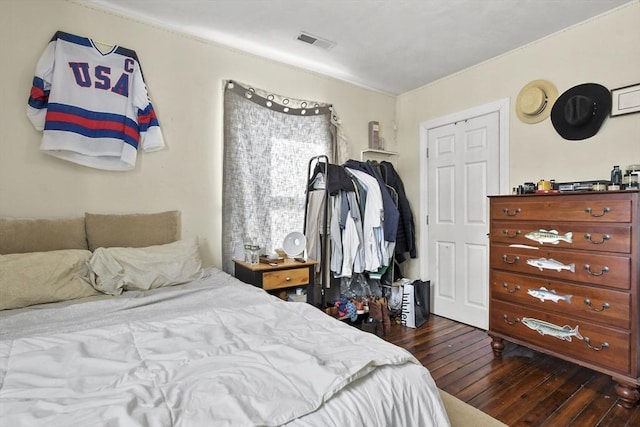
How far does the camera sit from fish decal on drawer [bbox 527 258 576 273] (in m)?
2.02

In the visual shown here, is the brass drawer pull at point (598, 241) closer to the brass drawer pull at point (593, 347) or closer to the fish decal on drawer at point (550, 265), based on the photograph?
the fish decal on drawer at point (550, 265)

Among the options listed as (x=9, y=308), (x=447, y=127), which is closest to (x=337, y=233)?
(x=447, y=127)

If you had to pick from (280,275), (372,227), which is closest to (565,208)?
(372,227)

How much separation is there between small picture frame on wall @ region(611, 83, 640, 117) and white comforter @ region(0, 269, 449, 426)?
236 cm

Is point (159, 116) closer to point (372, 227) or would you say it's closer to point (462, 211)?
point (372, 227)

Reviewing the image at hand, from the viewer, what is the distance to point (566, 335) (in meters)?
2.01

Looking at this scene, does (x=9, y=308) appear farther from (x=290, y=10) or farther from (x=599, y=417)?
(x=599, y=417)

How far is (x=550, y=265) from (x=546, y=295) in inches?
8.0

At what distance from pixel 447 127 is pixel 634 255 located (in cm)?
195

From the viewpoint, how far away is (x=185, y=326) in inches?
46.4

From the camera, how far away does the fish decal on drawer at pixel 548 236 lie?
80.1 inches

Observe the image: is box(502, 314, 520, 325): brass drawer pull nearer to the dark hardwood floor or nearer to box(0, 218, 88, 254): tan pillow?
the dark hardwood floor

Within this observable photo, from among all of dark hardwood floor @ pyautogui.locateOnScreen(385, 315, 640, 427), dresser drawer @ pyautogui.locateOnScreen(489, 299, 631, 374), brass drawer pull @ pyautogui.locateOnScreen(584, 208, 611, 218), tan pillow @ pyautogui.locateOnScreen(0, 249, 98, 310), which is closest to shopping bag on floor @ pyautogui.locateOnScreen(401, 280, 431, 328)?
dark hardwood floor @ pyautogui.locateOnScreen(385, 315, 640, 427)

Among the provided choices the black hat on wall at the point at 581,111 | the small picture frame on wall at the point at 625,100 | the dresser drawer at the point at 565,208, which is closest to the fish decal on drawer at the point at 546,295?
the dresser drawer at the point at 565,208
